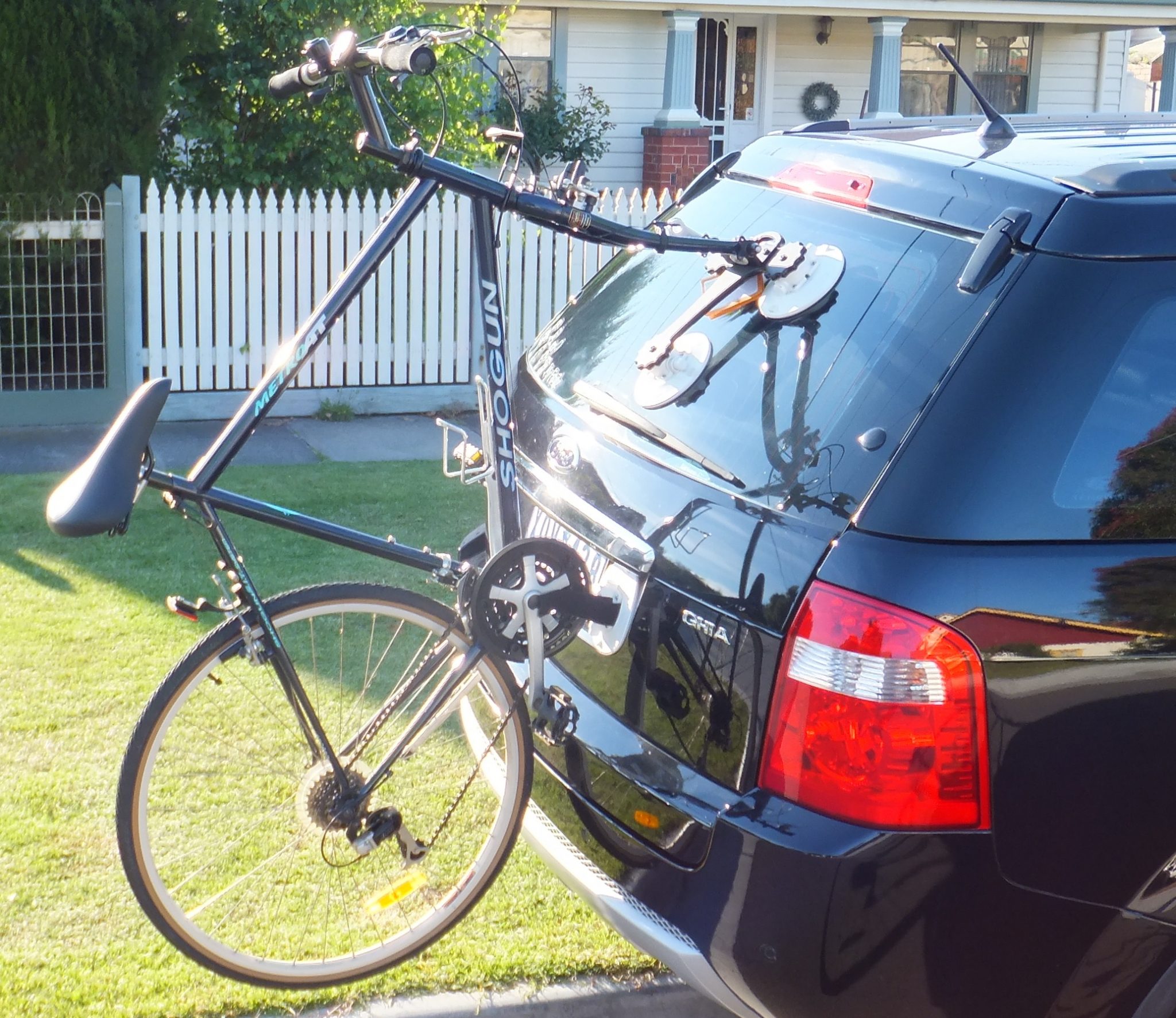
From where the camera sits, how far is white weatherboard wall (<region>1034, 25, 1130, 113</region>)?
20828mm

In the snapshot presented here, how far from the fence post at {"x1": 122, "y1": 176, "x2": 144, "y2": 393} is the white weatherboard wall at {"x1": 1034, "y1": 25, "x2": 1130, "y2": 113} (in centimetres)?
1565

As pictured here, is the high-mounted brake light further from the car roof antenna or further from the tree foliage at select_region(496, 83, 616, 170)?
the tree foliage at select_region(496, 83, 616, 170)

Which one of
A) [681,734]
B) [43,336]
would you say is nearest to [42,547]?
[43,336]

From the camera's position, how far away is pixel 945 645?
7.43ft

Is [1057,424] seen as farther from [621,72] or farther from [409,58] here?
[621,72]

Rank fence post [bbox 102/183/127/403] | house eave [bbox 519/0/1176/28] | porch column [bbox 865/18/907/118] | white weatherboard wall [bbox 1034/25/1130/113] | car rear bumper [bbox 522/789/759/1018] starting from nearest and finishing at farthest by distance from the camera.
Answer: car rear bumper [bbox 522/789/759/1018]
fence post [bbox 102/183/127/403]
house eave [bbox 519/0/1176/28]
porch column [bbox 865/18/907/118]
white weatherboard wall [bbox 1034/25/1130/113]

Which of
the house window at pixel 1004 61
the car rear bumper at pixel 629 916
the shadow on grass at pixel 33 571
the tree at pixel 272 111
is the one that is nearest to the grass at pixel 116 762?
the shadow on grass at pixel 33 571

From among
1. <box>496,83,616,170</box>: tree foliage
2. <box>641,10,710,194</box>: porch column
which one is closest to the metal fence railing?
<box>496,83,616,170</box>: tree foliage

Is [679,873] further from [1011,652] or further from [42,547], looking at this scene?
[42,547]

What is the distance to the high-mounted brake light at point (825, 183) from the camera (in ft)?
9.54

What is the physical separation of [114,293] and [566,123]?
31.6 feet

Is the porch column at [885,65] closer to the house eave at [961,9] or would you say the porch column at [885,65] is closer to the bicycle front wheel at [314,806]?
the house eave at [961,9]

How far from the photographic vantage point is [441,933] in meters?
3.23

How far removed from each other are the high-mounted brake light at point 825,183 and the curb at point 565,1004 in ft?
5.81
